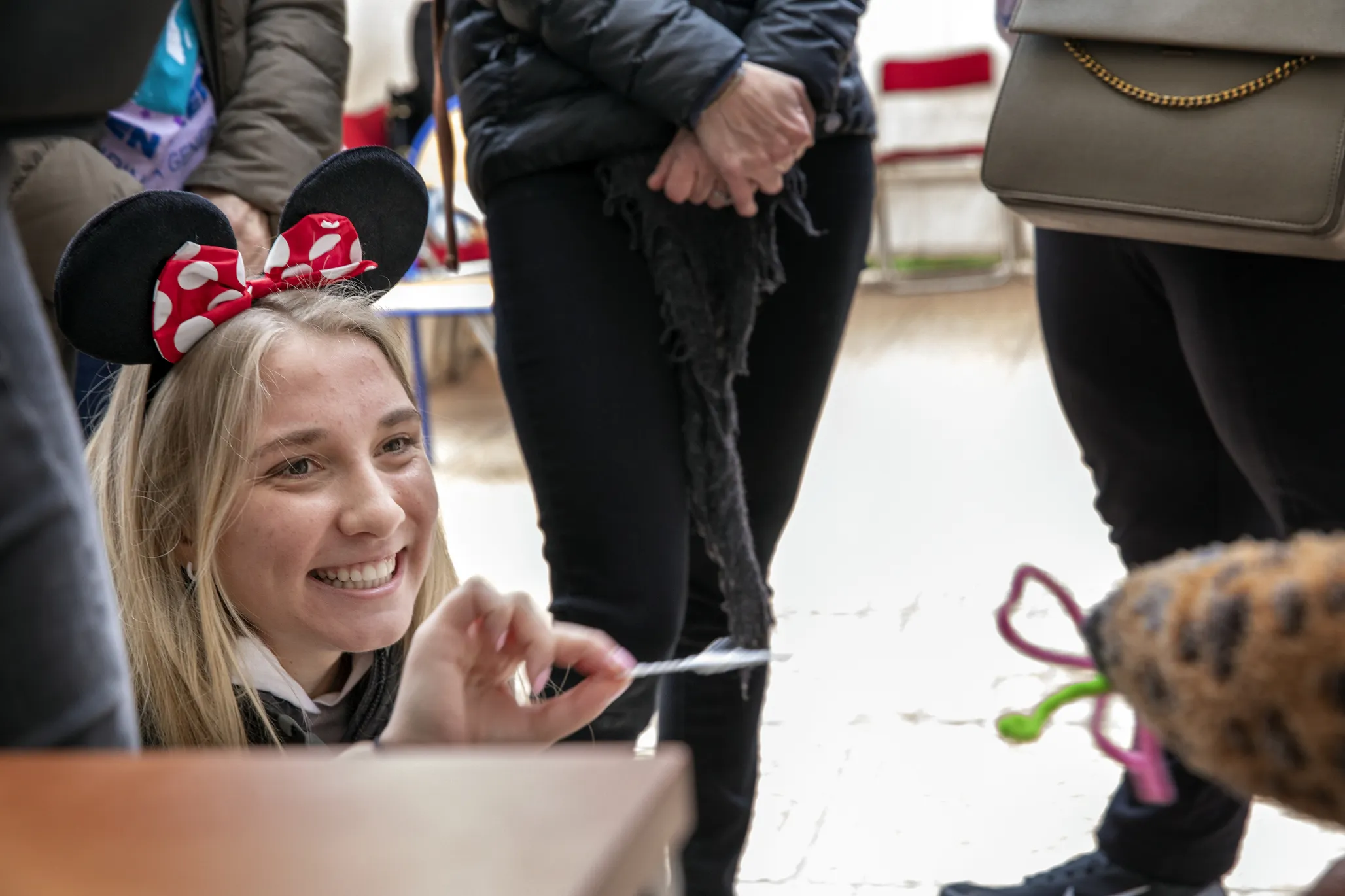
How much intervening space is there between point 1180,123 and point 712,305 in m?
0.45

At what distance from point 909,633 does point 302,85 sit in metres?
1.36

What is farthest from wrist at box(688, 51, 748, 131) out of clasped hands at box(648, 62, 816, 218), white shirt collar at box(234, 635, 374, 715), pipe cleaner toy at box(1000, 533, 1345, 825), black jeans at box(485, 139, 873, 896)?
pipe cleaner toy at box(1000, 533, 1345, 825)

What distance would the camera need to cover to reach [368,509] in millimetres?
1152

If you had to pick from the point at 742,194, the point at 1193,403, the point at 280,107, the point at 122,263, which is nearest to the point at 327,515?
the point at 122,263

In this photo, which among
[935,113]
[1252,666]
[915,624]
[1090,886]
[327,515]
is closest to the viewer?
[1252,666]

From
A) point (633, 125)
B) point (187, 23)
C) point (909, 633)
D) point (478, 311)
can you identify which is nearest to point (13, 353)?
point (633, 125)

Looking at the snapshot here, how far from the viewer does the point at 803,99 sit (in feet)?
4.33

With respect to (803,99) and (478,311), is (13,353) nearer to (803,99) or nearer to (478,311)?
(803,99)

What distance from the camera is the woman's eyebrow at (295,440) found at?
118 cm

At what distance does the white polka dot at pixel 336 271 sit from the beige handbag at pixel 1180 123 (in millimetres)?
526

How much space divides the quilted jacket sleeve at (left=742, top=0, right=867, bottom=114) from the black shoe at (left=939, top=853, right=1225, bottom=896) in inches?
32.1

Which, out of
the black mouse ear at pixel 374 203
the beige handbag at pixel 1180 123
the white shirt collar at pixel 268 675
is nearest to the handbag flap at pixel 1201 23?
the beige handbag at pixel 1180 123

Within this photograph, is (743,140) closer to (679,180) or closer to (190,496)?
(679,180)

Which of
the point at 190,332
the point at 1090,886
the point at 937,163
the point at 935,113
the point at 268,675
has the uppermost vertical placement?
the point at 190,332
